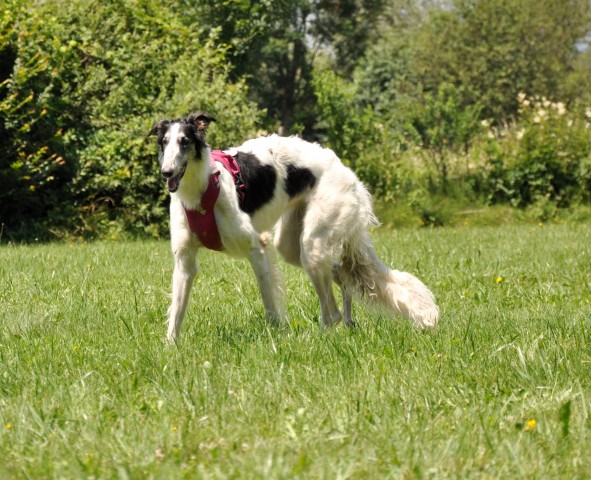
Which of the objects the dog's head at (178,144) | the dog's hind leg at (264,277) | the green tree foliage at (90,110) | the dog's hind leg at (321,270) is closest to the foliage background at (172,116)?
the green tree foliage at (90,110)

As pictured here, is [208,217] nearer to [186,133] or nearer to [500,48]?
[186,133]

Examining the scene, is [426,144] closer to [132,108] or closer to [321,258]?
[132,108]

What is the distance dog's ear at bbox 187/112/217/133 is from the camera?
5.27 m

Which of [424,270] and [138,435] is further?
[424,270]

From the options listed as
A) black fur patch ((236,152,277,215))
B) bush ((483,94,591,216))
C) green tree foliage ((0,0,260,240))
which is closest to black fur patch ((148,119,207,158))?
black fur patch ((236,152,277,215))

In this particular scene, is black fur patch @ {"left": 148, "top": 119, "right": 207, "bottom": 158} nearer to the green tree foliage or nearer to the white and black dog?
the white and black dog

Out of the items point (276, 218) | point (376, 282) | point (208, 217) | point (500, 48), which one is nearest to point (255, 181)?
point (276, 218)

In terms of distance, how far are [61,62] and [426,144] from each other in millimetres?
7516

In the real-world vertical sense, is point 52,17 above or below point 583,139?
above

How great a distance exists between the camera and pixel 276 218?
19.4 feet

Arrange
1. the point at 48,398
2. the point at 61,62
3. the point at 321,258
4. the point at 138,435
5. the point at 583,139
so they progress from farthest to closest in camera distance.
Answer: the point at 583,139, the point at 61,62, the point at 321,258, the point at 48,398, the point at 138,435

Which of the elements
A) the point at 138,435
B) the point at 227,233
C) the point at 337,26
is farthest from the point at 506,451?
the point at 337,26

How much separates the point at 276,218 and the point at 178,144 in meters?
1.09

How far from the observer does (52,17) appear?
1312cm
